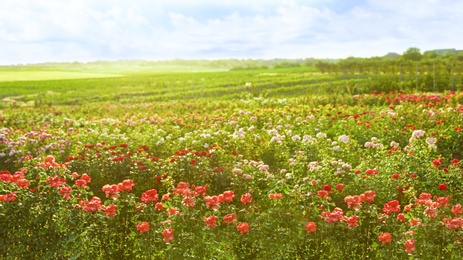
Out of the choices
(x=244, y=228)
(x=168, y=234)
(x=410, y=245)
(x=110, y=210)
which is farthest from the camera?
(x=110, y=210)

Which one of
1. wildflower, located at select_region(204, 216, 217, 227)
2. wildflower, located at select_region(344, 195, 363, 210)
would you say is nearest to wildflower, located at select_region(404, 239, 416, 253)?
wildflower, located at select_region(344, 195, 363, 210)

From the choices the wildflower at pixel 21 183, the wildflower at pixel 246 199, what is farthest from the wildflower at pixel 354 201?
the wildflower at pixel 21 183

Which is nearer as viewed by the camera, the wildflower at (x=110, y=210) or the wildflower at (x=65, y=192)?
the wildflower at (x=110, y=210)

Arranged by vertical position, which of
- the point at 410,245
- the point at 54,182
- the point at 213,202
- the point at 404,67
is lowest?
the point at 410,245

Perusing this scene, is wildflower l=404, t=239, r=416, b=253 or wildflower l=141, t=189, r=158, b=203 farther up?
wildflower l=141, t=189, r=158, b=203

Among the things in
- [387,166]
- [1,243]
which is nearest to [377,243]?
[387,166]

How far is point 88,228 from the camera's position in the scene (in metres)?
4.72

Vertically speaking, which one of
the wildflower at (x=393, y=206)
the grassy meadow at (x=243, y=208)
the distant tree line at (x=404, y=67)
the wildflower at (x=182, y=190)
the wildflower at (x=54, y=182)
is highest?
the distant tree line at (x=404, y=67)

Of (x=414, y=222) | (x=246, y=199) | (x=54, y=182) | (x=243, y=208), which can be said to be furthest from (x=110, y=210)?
(x=414, y=222)

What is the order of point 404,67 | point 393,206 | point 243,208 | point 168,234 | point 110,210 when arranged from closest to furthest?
point 168,234, point 393,206, point 110,210, point 243,208, point 404,67

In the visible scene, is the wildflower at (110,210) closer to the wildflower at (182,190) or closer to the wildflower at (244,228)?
the wildflower at (182,190)

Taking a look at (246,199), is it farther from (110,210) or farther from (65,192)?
(65,192)

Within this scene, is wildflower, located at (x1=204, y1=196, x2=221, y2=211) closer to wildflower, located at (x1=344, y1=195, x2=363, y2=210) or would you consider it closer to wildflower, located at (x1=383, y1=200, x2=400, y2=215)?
wildflower, located at (x1=344, y1=195, x2=363, y2=210)

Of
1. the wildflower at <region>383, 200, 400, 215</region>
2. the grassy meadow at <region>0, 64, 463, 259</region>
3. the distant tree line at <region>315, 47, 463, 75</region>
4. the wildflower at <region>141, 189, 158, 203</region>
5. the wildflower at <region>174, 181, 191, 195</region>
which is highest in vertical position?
the distant tree line at <region>315, 47, 463, 75</region>
